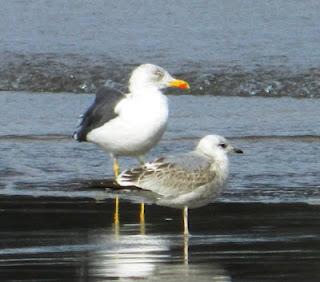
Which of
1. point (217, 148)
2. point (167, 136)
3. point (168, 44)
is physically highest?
point (168, 44)

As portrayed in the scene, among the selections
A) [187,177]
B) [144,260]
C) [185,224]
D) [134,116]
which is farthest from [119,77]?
[144,260]

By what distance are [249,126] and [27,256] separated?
16.9 ft

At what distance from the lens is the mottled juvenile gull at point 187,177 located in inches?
291

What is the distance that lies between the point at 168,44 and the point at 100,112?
7.43 metres

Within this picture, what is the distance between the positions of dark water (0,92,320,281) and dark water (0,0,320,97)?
163 centimetres

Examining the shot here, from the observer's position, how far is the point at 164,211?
8258mm

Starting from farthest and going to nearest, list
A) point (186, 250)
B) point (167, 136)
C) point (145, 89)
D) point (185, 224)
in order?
point (167, 136)
point (145, 89)
point (185, 224)
point (186, 250)

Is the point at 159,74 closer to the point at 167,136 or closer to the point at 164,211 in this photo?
the point at 164,211

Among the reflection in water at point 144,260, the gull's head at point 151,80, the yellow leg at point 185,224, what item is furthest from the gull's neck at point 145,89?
the reflection in water at point 144,260

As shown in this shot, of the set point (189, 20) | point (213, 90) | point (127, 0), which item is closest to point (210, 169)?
point (213, 90)

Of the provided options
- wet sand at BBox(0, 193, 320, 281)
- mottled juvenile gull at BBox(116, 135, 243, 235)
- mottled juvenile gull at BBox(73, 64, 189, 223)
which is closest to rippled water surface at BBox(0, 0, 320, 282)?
wet sand at BBox(0, 193, 320, 281)

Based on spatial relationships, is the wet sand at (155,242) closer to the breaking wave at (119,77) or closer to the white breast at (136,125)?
the white breast at (136,125)

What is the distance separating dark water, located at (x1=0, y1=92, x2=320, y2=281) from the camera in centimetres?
646

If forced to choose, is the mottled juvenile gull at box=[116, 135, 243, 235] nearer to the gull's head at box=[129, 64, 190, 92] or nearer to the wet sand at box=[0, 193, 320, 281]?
the wet sand at box=[0, 193, 320, 281]
